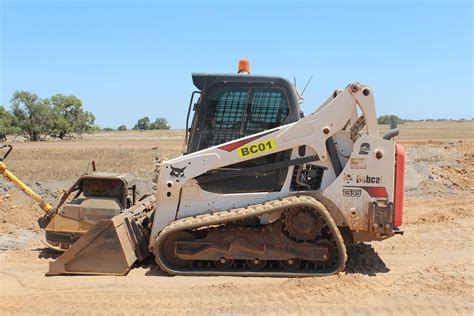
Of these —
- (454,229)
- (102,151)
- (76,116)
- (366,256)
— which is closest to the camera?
(366,256)

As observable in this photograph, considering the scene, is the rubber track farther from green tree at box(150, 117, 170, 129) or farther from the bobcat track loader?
green tree at box(150, 117, 170, 129)

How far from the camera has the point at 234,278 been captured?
249 inches

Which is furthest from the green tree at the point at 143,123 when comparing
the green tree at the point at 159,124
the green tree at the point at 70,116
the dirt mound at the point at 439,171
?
the dirt mound at the point at 439,171

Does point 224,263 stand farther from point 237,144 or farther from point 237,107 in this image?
point 237,107

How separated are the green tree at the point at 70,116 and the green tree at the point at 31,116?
4.32 ft

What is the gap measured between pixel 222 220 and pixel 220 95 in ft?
5.81

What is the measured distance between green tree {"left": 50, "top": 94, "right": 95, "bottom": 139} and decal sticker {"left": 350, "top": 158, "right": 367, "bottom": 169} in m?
41.3

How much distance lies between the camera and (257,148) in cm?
655

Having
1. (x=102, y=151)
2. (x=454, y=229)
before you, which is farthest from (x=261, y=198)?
(x=102, y=151)

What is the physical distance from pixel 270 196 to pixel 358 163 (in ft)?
4.12

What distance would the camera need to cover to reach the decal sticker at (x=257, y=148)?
257 inches

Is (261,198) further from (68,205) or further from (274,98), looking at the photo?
(68,205)

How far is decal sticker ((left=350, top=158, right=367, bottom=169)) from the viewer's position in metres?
6.55

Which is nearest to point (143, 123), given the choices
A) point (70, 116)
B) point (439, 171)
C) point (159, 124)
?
point (159, 124)
